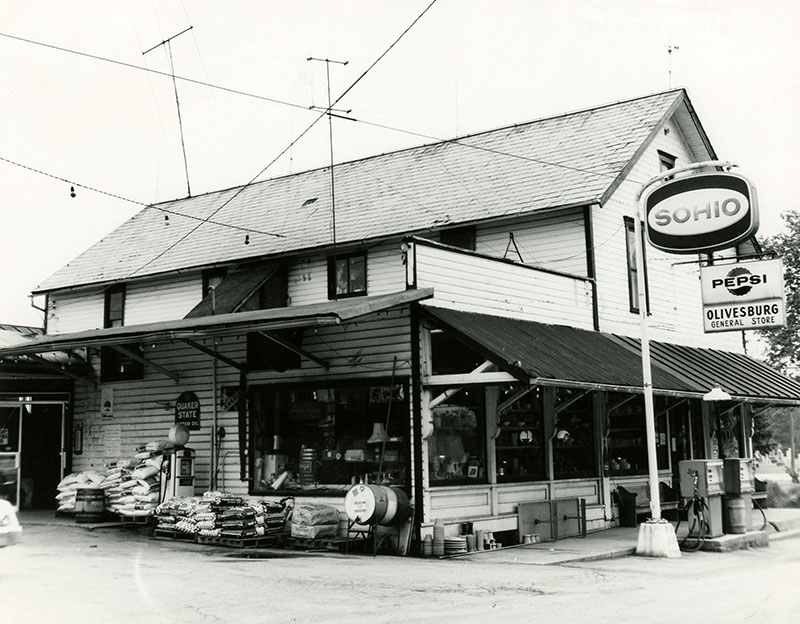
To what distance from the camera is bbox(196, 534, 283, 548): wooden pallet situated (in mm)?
15961

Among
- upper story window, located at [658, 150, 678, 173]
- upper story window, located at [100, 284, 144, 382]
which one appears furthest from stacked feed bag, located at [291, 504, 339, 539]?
upper story window, located at [658, 150, 678, 173]

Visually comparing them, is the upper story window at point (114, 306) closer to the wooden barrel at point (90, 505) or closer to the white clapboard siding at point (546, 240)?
the wooden barrel at point (90, 505)

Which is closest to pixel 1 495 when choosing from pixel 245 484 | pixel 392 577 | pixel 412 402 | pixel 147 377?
pixel 147 377

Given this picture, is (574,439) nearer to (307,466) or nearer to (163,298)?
(307,466)

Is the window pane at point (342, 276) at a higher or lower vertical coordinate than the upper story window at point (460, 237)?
lower

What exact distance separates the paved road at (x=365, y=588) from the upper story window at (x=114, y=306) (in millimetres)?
9845

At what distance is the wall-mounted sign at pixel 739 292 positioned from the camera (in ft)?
58.6

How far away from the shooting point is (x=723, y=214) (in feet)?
54.3

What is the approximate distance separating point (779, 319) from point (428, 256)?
668cm

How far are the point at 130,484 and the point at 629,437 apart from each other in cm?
1060

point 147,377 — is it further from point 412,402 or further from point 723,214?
point 723,214

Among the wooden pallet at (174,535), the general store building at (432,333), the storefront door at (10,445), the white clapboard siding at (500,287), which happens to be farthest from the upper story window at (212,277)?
the white clapboard siding at (500,287)

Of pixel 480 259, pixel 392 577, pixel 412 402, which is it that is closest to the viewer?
pixel 392 577

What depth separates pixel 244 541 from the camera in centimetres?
1595
